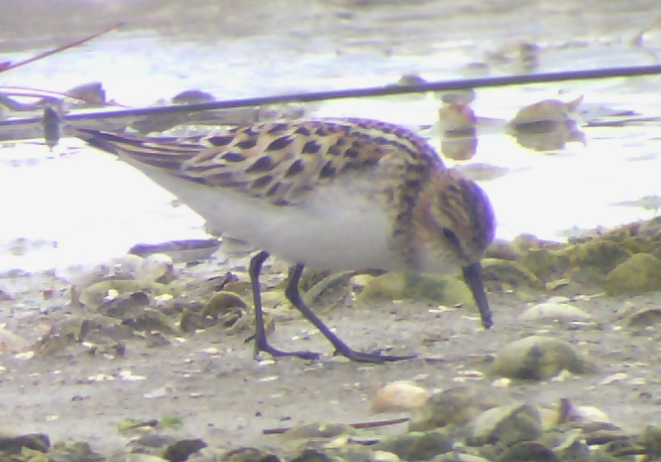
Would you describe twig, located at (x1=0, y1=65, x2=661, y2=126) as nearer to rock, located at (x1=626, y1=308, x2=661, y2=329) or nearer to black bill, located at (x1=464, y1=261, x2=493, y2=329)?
black bill, located at (x1=464, y1=261, x2=493, y2=329)

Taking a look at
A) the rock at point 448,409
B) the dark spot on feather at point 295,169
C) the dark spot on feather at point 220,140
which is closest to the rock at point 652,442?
the rock at point 448,409

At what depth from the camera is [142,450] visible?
3217 millimetres

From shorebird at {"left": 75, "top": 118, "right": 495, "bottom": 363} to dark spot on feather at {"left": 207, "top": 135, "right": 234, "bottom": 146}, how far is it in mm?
100

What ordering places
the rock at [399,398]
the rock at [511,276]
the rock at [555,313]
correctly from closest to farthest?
the rock at [399,398]
the rock at [555,313]
the rock at [511,276]

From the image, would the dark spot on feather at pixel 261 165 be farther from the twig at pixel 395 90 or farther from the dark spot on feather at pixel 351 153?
the twig at pixel 395 90

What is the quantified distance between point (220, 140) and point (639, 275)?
1443mm

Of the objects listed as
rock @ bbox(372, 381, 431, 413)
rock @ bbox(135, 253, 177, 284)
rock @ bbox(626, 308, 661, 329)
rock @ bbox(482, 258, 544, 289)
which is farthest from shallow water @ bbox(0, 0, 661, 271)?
rock @ bbox(372, 381, 431, 413)

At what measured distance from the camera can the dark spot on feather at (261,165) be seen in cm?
436

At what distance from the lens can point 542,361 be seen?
3.67 m

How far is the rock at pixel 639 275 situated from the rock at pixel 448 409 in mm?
1342

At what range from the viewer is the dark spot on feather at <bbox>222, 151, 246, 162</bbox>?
4.44 meters

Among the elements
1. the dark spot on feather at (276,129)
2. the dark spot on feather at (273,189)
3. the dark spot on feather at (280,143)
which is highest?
the dark spot on feather at (276,129)

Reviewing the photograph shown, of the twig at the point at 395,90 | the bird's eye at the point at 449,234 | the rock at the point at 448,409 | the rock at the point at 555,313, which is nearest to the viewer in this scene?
the rock at the point at 448,409

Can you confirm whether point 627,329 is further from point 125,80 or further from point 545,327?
point 125,80
